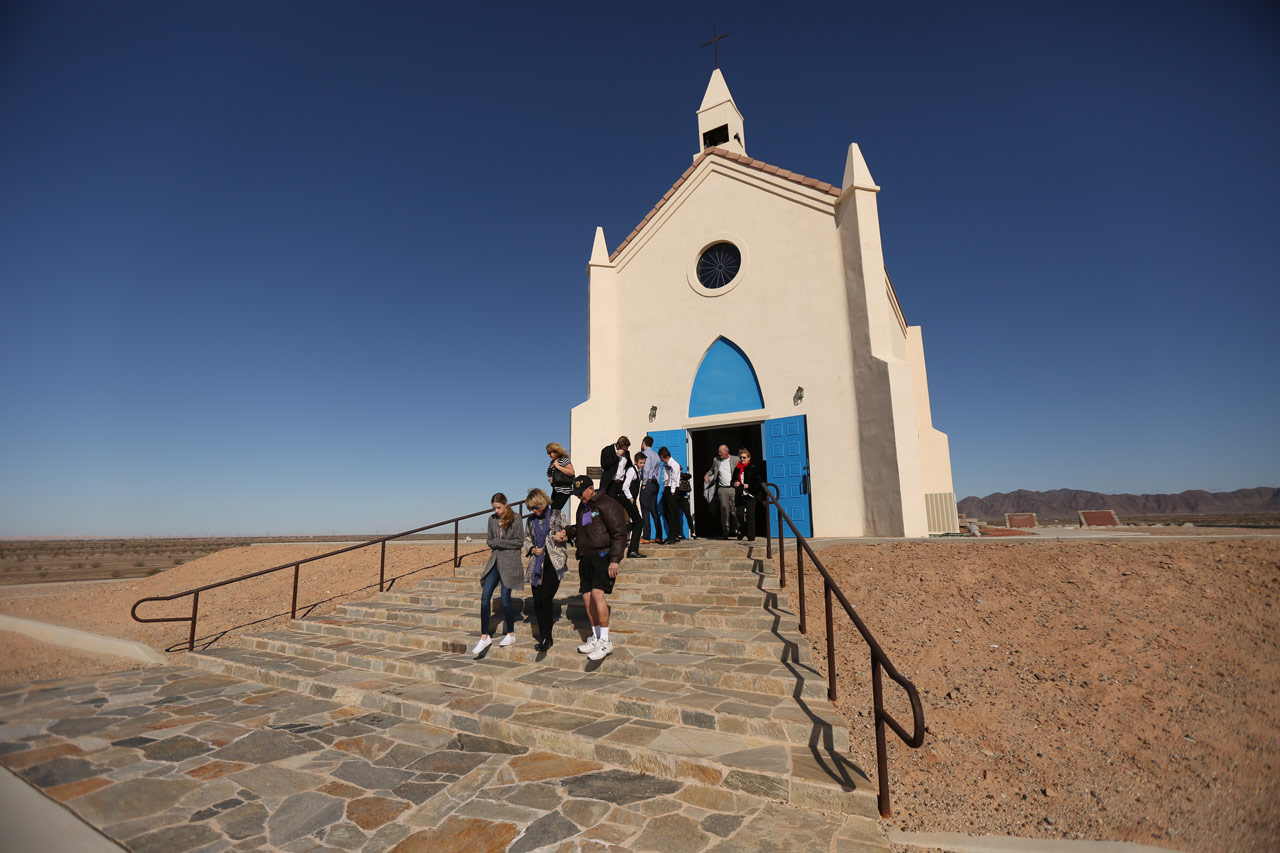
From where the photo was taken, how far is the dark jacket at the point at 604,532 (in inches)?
222

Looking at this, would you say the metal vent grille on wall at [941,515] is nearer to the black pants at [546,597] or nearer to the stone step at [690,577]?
the stone step at [690,577]

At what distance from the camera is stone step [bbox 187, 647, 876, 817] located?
3422mm

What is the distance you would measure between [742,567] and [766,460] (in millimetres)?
3767

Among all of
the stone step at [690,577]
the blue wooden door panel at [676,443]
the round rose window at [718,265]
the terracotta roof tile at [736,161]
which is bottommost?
the stone step at [690,577]

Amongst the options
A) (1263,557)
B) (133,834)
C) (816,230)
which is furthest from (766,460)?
(133,834)

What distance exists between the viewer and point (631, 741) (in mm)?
4000

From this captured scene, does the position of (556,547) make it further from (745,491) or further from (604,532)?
(745,491)

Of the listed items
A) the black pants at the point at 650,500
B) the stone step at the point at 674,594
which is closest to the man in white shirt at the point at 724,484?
the black pants at the point at 650,500

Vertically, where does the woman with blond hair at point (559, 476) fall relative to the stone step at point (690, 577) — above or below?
above

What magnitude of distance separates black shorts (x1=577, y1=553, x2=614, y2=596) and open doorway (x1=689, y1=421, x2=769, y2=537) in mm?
6222

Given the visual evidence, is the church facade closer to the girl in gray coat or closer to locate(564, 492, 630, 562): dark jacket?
locate(564, 492, 630, 562): dark jacket

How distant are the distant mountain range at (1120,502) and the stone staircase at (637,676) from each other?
102 meters

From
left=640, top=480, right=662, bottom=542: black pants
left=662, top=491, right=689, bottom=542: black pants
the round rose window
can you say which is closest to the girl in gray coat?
left=640, top=480, right=662, bottom=542: black pants

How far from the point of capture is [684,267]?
42.4 ft
